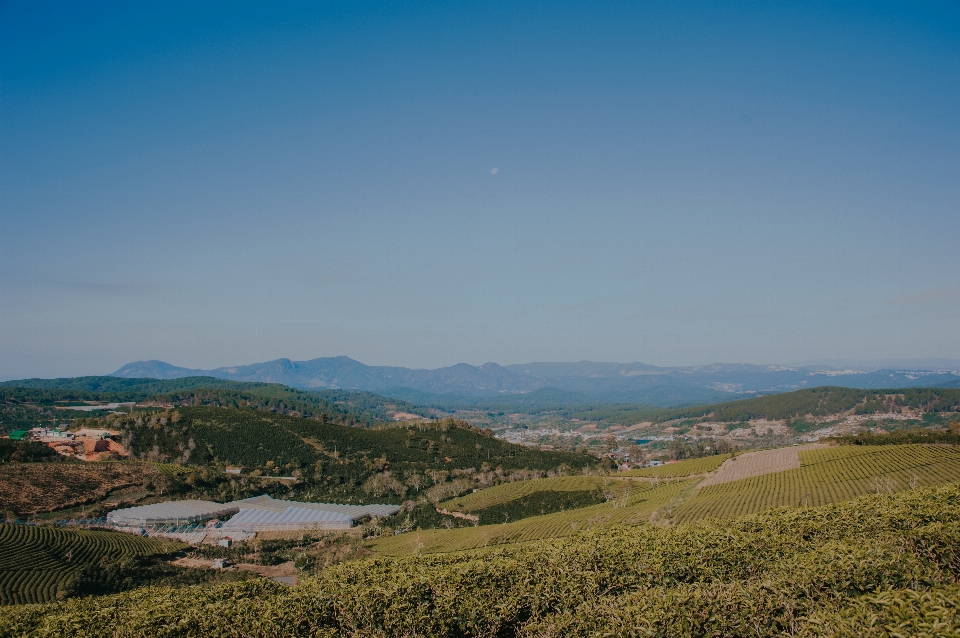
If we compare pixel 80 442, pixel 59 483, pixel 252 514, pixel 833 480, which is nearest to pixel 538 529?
pixel 833 480

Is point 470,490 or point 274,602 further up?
point 274,602

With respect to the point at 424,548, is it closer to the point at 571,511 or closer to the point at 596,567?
the point at 571,511

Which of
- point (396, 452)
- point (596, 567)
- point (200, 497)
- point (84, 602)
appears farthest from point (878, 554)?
point (396, 452)

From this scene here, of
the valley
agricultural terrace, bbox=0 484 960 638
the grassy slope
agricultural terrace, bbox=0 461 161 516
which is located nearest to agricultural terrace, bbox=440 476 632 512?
the valley

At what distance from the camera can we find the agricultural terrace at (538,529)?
48125mm

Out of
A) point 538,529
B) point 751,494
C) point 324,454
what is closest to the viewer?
point 751,494

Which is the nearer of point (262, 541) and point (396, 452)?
point (262, 541)

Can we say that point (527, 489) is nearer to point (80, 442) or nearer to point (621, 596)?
point (621, 596)

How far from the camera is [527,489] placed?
82000mm

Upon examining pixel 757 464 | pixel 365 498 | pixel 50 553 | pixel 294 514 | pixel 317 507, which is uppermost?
pixel 757 464

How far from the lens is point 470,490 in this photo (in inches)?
3634

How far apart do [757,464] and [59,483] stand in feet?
312

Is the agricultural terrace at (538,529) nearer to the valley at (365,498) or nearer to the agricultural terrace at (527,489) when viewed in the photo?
the valley at (365,498)

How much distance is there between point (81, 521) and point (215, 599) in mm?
58959
